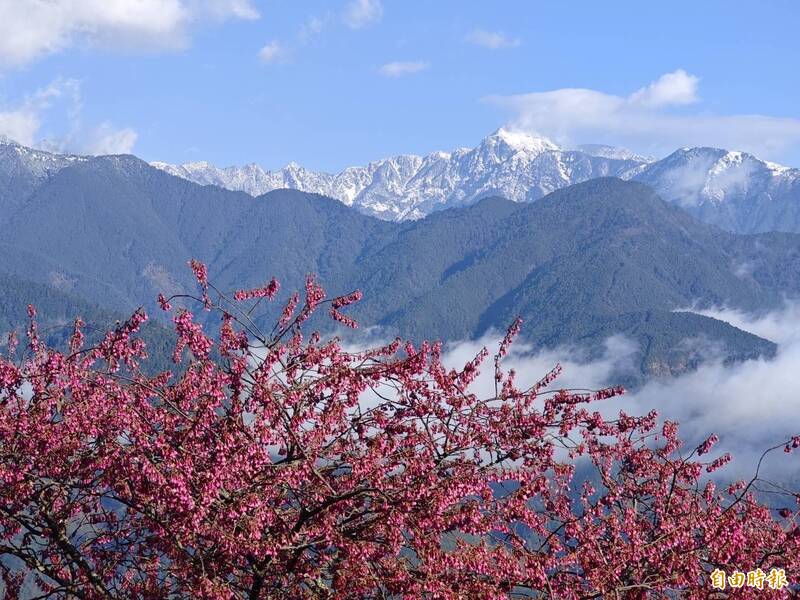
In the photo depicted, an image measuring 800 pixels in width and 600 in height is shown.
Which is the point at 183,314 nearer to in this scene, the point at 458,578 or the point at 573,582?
the point at 458,578

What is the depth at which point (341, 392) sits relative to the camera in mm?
12148

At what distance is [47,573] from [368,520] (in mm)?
4191

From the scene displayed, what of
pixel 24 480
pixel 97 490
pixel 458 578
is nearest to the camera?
pixel 458 578

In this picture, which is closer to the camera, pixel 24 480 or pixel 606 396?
pixel 24 480

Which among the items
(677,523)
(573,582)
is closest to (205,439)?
(573,582)

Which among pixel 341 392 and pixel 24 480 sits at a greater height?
pixel 341 392

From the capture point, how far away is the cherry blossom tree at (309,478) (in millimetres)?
11031

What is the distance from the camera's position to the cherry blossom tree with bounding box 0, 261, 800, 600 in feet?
36.2

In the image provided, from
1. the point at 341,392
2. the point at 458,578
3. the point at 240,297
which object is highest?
the point at 240,297

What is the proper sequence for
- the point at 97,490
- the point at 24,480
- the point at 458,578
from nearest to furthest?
the point at 458,578, the point at 24,480, the point at 97,490

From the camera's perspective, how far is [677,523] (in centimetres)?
1336

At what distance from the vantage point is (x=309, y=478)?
11562 mm

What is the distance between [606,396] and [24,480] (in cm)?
671

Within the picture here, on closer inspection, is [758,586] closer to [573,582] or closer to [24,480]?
[573,582]
